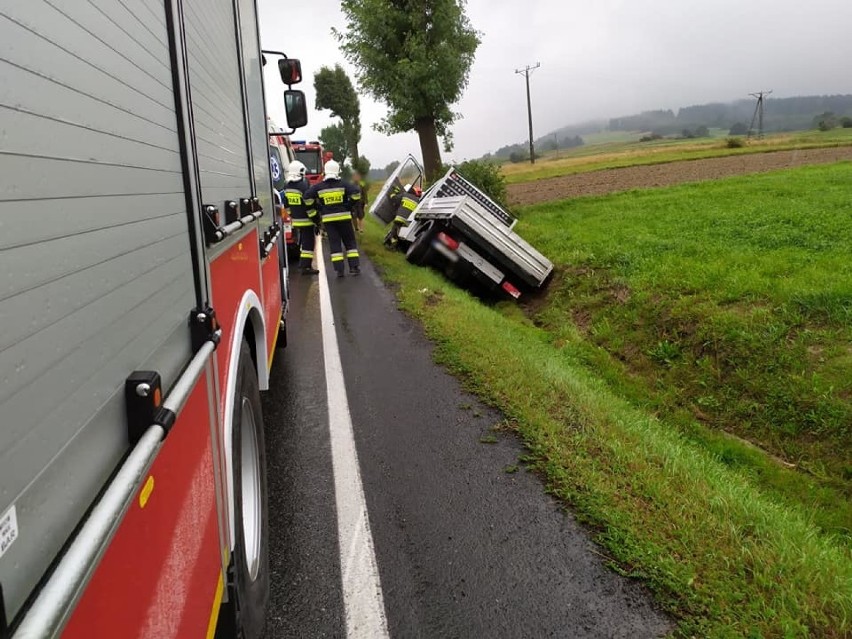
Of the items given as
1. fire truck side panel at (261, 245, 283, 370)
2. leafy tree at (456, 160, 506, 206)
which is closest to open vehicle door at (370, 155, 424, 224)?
leafy tree at (456, 160, 506, 206)

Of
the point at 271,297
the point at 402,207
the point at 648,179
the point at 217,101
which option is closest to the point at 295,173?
the point at 402,207

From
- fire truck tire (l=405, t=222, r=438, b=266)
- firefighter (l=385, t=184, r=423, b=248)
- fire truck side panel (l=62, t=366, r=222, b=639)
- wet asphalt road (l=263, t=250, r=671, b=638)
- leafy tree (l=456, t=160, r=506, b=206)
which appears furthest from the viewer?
leafy tree (l=456, t=160, r=506, b=206)

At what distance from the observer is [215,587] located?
1.82 m

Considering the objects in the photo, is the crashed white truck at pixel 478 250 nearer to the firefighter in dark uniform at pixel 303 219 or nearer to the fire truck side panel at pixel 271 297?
the firefighter in dark uniform at pixel 303 219

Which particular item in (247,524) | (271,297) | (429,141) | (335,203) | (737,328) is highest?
(429,141)

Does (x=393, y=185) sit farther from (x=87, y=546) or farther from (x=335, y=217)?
(x=87, y=546)

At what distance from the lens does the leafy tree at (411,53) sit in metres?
17.2

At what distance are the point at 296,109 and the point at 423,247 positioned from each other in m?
4.49

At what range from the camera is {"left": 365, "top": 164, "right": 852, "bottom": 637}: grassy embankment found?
8.47 feet

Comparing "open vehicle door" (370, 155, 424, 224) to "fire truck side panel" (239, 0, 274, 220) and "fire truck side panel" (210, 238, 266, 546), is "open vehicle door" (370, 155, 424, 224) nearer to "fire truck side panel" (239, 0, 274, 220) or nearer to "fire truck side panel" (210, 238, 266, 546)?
"fire truck side panel" (239, 0, 274, 220)

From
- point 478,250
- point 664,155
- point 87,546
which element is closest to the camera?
point 87,546

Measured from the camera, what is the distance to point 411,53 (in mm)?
17219

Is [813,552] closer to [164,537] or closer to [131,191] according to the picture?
[164,537]

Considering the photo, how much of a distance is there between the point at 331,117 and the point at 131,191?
64160 millimetres
